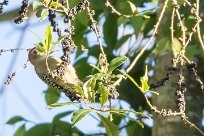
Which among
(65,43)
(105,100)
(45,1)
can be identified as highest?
(45,1)

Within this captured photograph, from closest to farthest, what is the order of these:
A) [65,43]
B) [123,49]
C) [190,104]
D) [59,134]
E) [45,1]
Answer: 1. [65,43]
2. [45,1]
3. [190,104]
4. [59,134]
5. [123,49]

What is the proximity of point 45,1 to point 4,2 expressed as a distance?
0.36 feet

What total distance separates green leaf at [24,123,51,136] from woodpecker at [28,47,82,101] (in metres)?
0.97

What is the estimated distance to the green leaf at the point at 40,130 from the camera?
303cm

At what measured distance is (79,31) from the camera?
9.55 feet

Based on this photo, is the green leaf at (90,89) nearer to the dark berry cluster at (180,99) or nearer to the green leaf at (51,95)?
the dark berry cluster at (180,99)

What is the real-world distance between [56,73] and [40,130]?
1346 millimetres

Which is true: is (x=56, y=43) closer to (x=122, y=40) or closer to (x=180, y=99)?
(x=180, y=99)

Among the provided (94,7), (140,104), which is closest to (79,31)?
(94,7)

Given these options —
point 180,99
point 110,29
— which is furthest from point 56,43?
point 110,29

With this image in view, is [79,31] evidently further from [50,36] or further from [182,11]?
[50,36]

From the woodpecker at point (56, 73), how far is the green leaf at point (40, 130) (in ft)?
3.18

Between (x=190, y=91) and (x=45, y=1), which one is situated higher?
(x=45, y=1)

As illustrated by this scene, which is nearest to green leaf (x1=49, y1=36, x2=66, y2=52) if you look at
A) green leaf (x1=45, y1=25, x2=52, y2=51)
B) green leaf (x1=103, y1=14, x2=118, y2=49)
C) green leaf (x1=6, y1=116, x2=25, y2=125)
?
green leaf (x1=45, y1=25, x2=52, y2=51)
